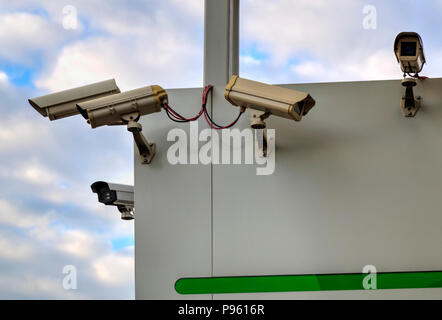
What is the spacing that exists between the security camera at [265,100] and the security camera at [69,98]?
Result: 0.81 meters

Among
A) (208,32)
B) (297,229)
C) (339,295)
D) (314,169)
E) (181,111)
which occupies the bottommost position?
(339,295)

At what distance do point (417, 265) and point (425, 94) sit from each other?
1.03 meters

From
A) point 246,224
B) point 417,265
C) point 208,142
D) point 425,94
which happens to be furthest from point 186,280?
point 425,94

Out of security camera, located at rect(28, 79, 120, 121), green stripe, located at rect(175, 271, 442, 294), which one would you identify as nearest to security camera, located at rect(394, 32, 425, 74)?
green stripe, located at rect(175, 271, 442, 294)

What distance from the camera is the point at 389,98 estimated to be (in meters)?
4.85

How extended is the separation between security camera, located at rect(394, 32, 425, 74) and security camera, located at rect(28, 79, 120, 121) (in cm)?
169

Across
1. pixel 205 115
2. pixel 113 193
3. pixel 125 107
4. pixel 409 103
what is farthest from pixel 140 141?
pixel 409 103

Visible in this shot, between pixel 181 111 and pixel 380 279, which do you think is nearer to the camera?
pixel 380 279

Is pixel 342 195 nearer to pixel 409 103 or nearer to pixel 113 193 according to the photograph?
pixel 409 103

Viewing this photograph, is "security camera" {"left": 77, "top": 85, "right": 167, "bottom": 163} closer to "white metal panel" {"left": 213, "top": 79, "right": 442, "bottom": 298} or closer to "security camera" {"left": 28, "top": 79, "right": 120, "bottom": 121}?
"security camera" {"left": 28, "top": 79, "right": 120, "bottom": 121}

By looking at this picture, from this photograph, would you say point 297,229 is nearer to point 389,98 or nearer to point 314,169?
point 314,169

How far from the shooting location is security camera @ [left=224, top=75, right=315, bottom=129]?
4.45 meters
